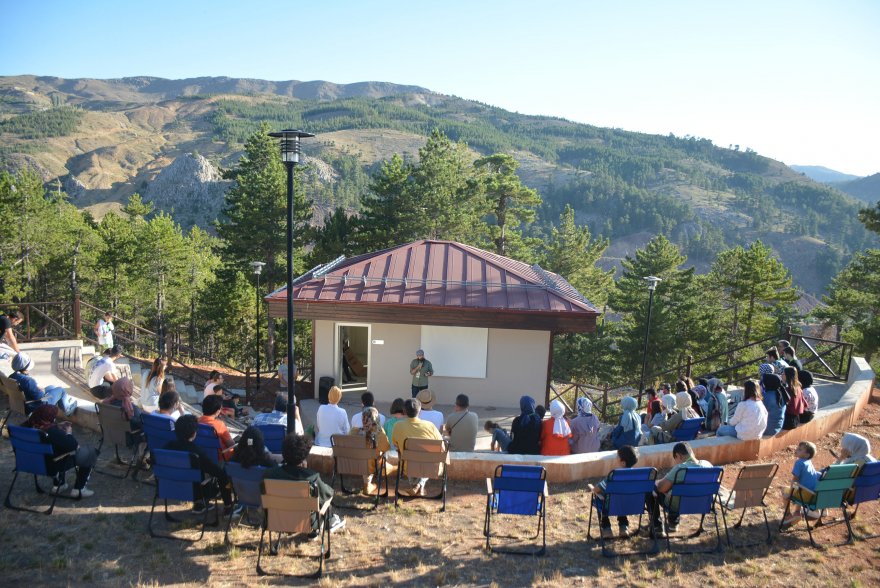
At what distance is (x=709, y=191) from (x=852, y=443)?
189 meters

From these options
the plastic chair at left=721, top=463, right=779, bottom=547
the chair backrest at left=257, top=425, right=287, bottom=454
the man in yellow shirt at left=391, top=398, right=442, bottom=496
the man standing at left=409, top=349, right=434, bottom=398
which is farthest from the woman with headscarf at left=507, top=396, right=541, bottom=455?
the man standing at left=409, top=349, right=434, bottom=398

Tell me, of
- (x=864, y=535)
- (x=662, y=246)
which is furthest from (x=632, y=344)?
(x=864, y=535)

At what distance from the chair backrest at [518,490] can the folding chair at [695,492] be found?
1223 millimetres

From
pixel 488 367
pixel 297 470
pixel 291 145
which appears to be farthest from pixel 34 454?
pixel 488 367

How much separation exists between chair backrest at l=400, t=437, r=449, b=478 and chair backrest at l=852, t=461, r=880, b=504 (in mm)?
4022

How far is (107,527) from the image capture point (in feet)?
18.2

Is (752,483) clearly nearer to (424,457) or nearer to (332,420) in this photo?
(424,457)

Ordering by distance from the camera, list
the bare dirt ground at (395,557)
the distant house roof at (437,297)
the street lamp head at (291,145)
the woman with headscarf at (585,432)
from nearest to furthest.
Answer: the bare dirt ground at (395,557) → the street lamp head at (291,145) → the woman with headscarf at (585,432) → the distant house roof at (437,297)

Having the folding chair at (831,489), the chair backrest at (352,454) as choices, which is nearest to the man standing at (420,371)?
the chair backrest at (352,454)

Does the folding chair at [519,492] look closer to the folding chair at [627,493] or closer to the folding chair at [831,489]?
the folding chair at [627,493]

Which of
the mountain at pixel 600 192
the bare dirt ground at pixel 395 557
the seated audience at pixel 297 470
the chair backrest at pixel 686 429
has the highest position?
the mountain at pixel 600 192

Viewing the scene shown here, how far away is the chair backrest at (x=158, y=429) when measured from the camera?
20.1 feet

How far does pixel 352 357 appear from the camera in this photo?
48.1 feet

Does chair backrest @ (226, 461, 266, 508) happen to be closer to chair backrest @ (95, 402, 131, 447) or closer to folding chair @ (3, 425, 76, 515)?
folding chair @ (3, 425, 76, 515)
